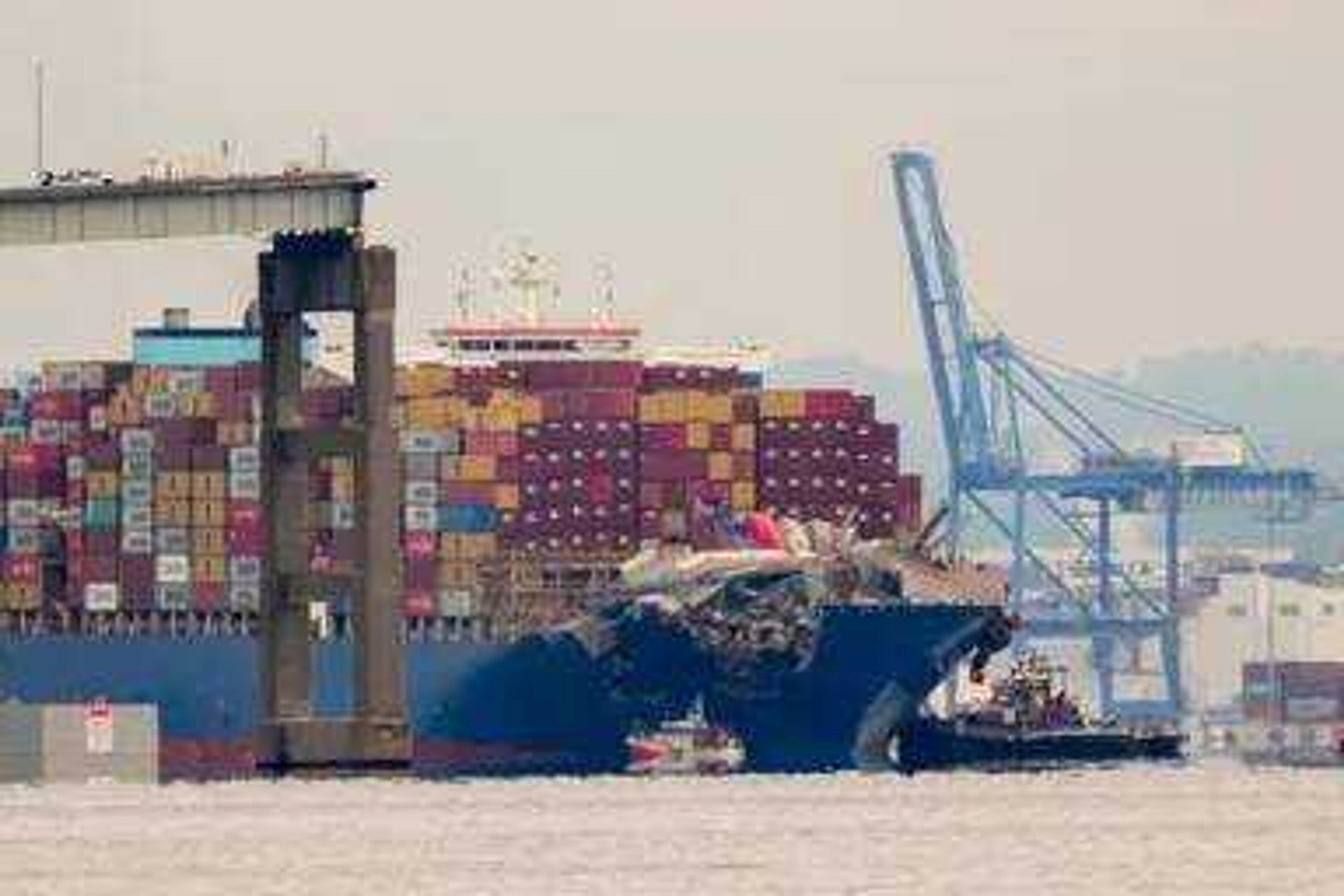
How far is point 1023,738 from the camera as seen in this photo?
188125 millimetres

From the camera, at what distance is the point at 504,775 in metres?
196

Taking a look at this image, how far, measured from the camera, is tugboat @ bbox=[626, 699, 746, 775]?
19625 cm

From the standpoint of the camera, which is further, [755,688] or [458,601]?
[458,601]

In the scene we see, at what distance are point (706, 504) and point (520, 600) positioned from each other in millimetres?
6974

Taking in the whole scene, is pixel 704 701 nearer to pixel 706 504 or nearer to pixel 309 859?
pixel 706 504

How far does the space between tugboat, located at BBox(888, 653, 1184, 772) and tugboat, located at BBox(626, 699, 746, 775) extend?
565cm

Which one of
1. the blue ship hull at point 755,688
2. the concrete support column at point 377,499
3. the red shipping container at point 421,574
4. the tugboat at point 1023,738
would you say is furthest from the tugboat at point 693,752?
the concrete support column at point 377,499

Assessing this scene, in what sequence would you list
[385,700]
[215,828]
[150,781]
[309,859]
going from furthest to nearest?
[150,781] → [385,700] → [215,828] → [309,859]

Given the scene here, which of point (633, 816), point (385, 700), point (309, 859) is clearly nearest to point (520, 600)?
point (385, 700)

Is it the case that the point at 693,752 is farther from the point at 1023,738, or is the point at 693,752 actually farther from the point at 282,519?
the point at 282,519

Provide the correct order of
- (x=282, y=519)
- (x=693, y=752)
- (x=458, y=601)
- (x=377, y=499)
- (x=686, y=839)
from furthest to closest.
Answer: (x=693, y=752) < (x=458, y=601) < (x=282, y=519) < (x=377, y=499) < (x=686, y=839)

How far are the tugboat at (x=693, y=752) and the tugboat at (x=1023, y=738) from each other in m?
5.65

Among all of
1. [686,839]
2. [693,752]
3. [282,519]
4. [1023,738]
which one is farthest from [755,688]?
[686,839]

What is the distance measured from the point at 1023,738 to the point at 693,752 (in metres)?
15.0
